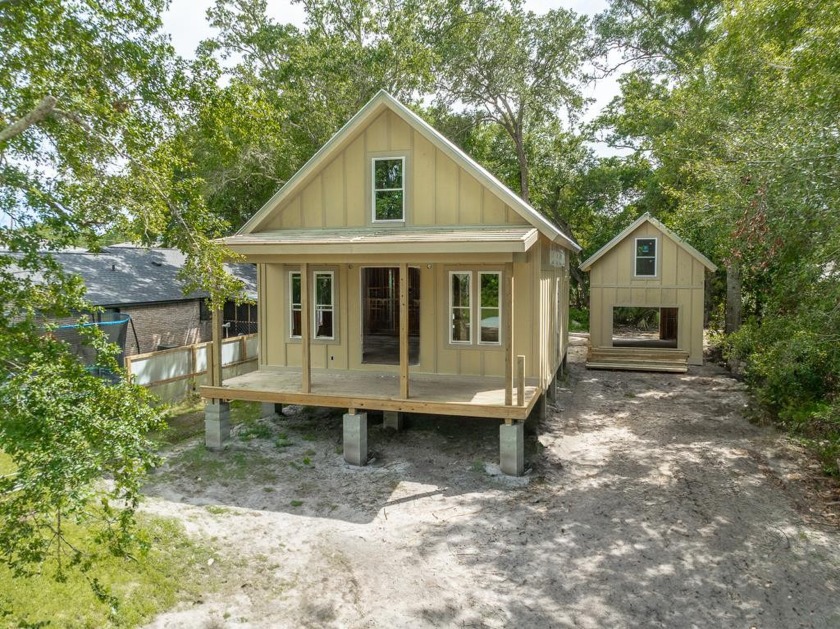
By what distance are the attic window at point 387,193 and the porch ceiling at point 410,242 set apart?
58 cm

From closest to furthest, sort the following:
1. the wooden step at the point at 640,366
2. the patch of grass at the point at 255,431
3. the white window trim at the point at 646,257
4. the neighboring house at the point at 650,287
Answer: the patch of grass at the point at 255,431
the wooden step at the point at 640,366
the neighboring house at the point at 650,287
the white window trim at the point at 646,257

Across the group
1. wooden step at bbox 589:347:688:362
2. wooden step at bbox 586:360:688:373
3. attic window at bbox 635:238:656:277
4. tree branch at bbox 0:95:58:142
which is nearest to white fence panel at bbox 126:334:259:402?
tree branch at bbox 0:95:58:142

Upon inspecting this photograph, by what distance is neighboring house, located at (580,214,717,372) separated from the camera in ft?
56.1

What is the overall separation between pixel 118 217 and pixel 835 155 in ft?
27.7

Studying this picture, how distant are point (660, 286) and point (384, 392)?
11.7 meters

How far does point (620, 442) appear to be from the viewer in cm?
1042

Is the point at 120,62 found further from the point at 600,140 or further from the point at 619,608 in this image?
the point at 600,140

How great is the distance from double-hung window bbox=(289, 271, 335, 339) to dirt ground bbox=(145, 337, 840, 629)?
1.91 meters

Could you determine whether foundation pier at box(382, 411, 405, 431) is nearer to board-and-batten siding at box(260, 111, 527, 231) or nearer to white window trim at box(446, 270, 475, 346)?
white window trim at box(446, 270, 475, 346)

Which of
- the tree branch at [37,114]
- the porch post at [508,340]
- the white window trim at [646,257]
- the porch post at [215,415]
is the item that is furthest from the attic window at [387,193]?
the white window trim at [646,257]

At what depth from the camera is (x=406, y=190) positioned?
35.0 feet

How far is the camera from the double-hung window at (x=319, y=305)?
442 inches

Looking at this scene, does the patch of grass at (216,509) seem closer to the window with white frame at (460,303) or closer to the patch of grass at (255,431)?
the patch of grass at (255,431)

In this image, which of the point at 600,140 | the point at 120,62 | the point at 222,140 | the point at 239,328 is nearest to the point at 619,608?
the point at 222,140
